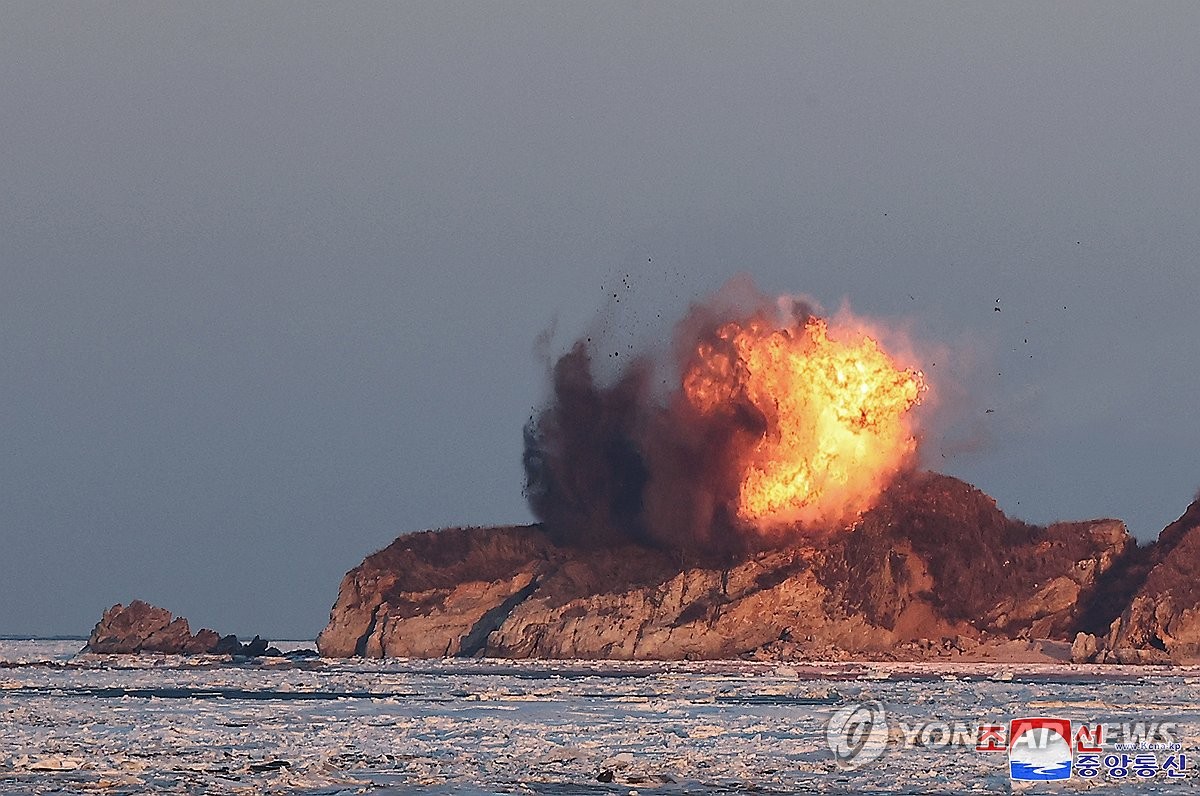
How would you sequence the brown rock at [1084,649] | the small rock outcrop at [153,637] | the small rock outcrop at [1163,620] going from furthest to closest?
1. the small rock outcrop at [153,637]
2. the brown rock at [1084,649]
3. the small rock outcrop at [1163,620]

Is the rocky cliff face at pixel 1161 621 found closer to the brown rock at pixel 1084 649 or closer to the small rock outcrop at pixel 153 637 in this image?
the brown rock at pixel 1084 649

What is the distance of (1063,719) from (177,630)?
9437 centimetres

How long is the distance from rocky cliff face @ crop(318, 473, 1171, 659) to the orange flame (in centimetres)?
266

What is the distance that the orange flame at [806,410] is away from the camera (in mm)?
126312

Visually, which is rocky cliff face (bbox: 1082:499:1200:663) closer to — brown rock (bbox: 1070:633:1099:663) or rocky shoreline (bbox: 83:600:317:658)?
brown rock (bbox: 1070:633:1099:663)

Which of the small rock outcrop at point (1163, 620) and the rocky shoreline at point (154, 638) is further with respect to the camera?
the rocky shoreline at point (154, 638)

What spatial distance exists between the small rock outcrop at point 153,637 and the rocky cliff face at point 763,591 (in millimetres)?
6794

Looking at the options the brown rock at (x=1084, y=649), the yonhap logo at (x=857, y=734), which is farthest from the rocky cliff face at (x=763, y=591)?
the yonhap logo at (x=857, y=734)

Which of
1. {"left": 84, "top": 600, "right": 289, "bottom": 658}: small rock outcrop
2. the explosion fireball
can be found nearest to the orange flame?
the explosion fireball

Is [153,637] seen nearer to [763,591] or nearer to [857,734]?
[763,591]

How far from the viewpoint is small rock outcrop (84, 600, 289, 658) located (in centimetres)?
14388

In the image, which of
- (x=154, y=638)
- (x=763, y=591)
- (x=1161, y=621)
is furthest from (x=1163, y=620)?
(x=154, y=638)

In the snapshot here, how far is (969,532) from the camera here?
447 ft

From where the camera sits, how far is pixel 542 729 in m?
61.5
